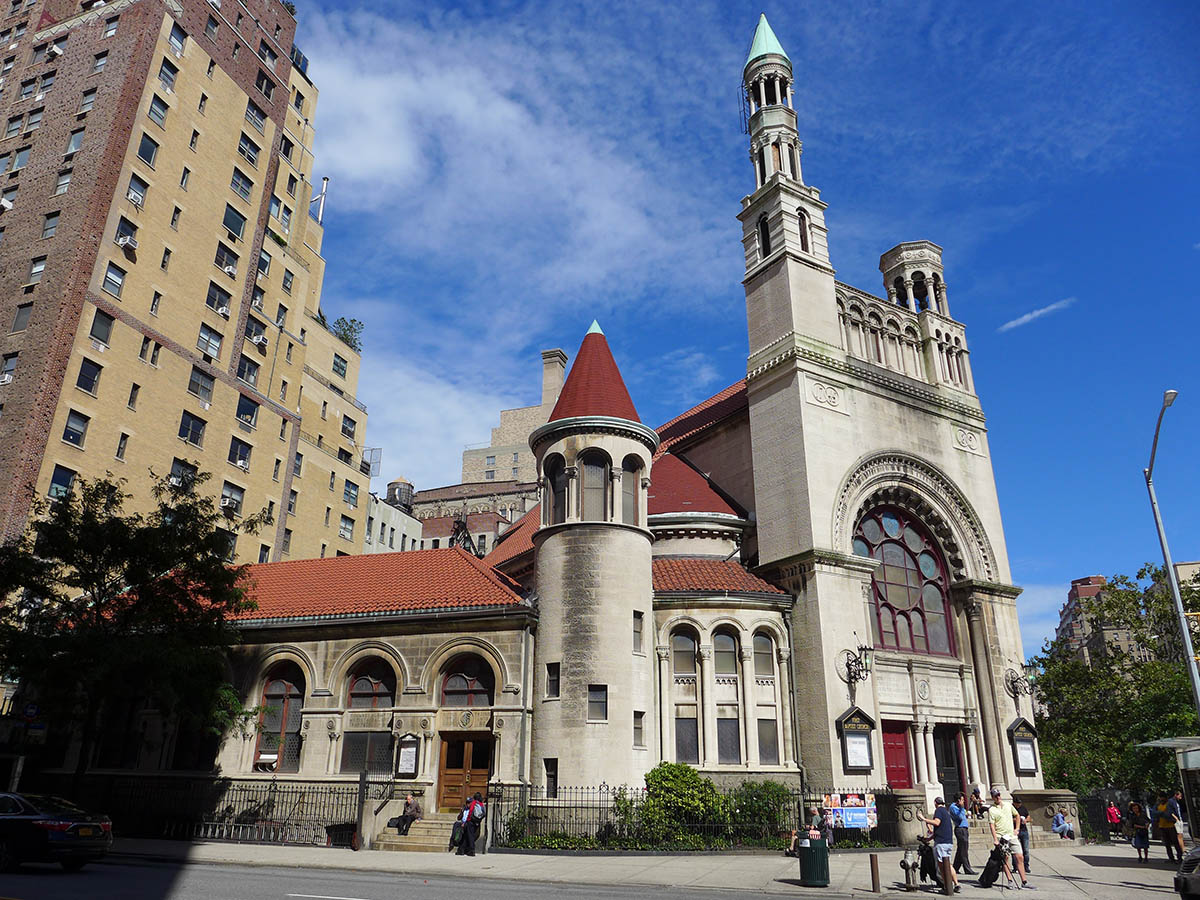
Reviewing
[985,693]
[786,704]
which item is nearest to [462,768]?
Answer: [786,704]

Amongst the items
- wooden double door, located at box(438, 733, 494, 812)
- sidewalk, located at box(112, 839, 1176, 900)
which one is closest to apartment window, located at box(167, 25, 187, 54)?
sidewalk, located at box(112, 839, 1176, 900)

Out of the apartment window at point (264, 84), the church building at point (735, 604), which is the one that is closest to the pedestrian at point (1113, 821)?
the church building at point (735, 604)

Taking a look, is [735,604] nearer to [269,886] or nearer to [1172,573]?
[1172,573]

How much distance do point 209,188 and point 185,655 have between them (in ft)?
109

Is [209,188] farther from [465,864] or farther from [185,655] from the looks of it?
[465,864]

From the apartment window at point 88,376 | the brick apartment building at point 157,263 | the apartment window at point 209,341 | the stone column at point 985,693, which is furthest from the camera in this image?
the apartment window at point 209,341

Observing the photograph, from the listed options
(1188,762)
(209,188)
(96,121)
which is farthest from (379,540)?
(1188,762)

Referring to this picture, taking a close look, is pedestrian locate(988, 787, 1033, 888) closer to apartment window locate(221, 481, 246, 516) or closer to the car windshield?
the car windshield

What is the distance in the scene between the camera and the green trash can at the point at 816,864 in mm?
16453

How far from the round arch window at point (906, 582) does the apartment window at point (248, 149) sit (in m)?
41.7

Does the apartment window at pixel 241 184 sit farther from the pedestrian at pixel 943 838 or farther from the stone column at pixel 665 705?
the pedestrian at pixel 943 838

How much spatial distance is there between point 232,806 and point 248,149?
40.1 m

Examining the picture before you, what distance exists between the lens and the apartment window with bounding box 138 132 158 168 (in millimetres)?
43469

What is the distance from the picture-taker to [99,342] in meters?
39.2
